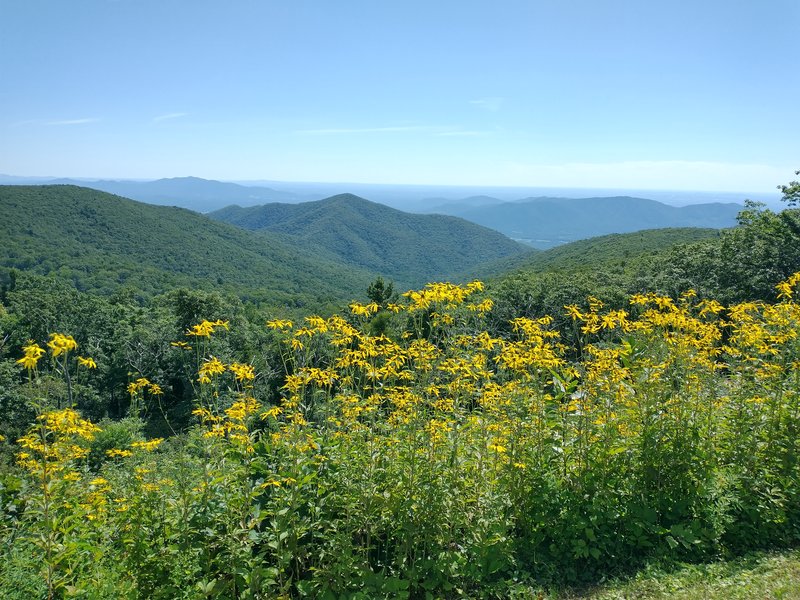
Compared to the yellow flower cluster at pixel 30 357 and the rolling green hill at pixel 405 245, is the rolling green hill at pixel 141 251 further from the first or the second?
the yellow flower cluster at pixel 30 357

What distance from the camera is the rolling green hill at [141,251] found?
73500 mm

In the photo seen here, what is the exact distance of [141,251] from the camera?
9225 cm

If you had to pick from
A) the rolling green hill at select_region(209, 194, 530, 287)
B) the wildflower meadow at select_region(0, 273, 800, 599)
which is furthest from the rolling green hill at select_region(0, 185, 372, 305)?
the wildflower meadow at select_region(0, 273, 800, 599)

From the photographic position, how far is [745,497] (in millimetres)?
4078

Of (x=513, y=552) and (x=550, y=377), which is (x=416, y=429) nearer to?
(x=513, y=552)

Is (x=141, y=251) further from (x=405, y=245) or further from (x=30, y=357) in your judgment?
(x=405, y=245)

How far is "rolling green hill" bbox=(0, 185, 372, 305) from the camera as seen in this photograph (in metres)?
73.5

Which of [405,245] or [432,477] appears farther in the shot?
[405,245]

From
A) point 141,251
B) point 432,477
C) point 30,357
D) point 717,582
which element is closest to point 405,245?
point 141,251

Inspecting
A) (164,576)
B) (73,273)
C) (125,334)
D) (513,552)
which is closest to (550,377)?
(513,552)

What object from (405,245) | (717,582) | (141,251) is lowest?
(405,245)

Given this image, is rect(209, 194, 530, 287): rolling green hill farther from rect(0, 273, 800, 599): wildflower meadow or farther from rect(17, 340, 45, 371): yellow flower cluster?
rect(17, 340, 45, 371): yellow flower cluster

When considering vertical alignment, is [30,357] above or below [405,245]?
above

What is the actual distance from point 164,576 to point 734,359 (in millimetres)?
5381
